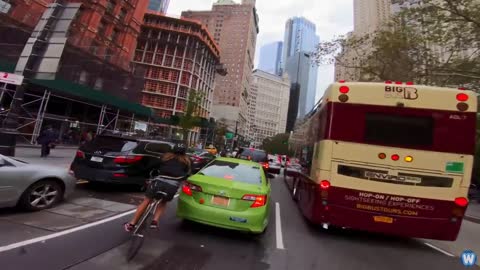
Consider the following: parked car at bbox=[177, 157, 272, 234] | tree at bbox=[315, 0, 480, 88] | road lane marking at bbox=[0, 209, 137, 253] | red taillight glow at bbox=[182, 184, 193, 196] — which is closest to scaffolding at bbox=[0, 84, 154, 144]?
road lane marking at bbox=[0, 209, 137, 253]

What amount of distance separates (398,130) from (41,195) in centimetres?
714

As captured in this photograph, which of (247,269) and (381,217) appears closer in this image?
(247,269)

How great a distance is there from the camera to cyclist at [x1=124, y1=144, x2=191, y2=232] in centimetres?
536

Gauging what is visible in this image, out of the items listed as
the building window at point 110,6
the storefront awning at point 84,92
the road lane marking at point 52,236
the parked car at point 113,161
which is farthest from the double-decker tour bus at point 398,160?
the building window at point 110,6

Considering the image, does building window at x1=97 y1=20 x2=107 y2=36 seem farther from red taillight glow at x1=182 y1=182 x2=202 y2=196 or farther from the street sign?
red taillight glow at x1=182 y1=182 x2=202 y2=196

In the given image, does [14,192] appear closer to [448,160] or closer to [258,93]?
[448,160]

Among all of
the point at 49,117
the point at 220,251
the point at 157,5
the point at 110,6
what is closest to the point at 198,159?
the point at 49,117

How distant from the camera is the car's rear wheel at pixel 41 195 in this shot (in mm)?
6324

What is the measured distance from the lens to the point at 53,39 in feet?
37.2

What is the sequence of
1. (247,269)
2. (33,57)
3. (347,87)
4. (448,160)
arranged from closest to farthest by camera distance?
(247,269)
(448,160)
(347,87)
(33,57)

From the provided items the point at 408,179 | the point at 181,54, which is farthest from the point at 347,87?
the point at 181,54

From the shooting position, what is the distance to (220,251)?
220 inches

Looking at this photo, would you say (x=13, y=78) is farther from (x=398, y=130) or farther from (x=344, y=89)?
(x=398, y=130)

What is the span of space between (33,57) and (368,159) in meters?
10.7
